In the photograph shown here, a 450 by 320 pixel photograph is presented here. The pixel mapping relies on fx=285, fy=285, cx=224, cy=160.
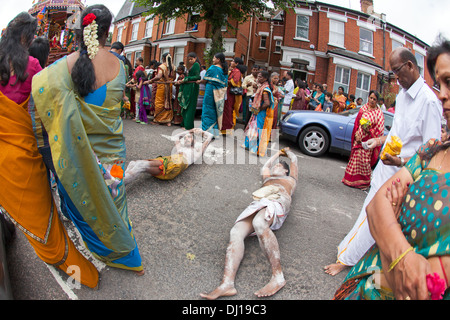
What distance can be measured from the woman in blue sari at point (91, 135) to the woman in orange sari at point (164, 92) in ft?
16.1

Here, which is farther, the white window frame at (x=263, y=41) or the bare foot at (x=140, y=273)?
the white window frame at (x=263, y=41)

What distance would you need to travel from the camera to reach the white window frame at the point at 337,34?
17891 millimetres

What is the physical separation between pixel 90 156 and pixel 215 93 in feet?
14.8

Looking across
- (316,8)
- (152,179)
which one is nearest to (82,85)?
(152,179)

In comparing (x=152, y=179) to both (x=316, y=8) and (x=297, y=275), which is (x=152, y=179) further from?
(x=316, y=8)

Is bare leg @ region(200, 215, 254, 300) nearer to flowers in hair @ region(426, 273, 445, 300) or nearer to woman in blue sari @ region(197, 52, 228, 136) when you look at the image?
flowers in hair @ region(426, 273, 445, 300)

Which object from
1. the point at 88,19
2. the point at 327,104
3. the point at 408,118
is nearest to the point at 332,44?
the point at 327,104

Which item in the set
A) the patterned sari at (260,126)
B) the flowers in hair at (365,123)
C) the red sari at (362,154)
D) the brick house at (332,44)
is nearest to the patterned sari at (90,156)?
the patterned sari at (260,126)

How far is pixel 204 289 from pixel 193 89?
4.86 m

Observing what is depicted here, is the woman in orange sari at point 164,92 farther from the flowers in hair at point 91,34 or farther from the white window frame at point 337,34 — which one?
the white window frame at point 337,34

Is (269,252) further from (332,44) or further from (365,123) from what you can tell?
(332,44)

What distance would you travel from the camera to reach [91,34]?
1.77 m

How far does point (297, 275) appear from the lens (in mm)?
2592

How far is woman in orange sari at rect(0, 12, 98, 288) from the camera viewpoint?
1.73 m
